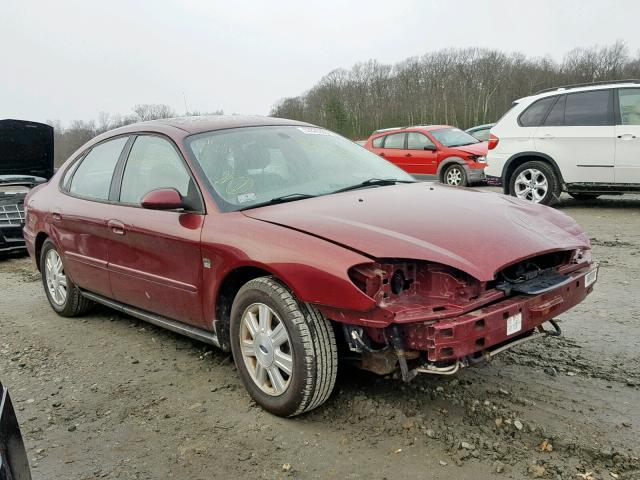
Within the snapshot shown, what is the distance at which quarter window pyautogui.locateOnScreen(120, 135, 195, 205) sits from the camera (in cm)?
375

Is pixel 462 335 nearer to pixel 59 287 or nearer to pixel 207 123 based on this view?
pixel 207 123

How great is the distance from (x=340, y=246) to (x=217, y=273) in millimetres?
869

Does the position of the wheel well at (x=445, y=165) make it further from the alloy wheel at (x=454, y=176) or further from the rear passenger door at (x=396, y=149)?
the rear passenger door at (x=396, y=149)

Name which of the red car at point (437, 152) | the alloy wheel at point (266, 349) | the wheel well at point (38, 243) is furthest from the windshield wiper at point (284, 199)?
the red car at point (437, 152)

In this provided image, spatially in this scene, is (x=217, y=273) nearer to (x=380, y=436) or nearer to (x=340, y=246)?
(x=340, y=246)

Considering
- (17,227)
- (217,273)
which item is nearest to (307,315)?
(217,273)

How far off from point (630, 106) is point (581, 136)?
74 centimetres

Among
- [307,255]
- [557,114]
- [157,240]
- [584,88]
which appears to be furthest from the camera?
[557,114]

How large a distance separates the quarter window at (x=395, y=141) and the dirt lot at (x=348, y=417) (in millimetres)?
10104

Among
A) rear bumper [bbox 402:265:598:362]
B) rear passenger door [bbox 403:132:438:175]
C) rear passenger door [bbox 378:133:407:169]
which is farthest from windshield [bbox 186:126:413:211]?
rear passenger door [bbox 378:133:407:169]

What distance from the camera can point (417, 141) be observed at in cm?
1381

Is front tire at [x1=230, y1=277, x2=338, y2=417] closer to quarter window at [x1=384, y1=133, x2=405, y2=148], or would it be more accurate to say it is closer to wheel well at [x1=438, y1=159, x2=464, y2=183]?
wheel well at [x1=438, y1=159, x2=464, y2=183]

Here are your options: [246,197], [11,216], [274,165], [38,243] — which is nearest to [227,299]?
[246,197]

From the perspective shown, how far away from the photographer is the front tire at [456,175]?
12.9 meters
